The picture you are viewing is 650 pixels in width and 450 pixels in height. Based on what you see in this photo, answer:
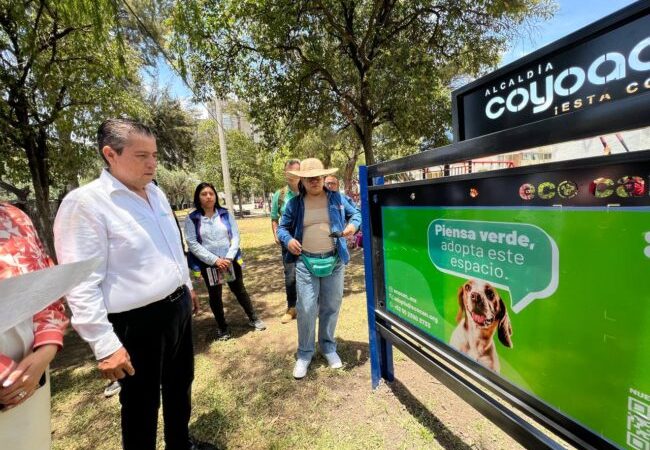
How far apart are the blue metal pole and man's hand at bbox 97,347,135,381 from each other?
5.05ft

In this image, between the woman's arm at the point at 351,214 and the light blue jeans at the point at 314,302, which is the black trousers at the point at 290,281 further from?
the woman's arm at the point at 351,214

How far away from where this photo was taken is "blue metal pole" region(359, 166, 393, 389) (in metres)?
2.45

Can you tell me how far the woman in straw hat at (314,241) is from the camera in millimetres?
2801

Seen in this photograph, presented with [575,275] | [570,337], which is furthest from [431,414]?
[575,275]

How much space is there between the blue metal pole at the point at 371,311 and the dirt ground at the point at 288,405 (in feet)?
0.48

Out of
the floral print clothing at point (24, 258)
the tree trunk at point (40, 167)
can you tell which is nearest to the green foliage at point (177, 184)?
the tree trunk at point (40, 167)

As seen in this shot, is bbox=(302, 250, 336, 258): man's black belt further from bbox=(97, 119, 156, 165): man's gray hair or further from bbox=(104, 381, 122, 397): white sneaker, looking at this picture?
bbox=(104, 381, 122, 397): white sneaker

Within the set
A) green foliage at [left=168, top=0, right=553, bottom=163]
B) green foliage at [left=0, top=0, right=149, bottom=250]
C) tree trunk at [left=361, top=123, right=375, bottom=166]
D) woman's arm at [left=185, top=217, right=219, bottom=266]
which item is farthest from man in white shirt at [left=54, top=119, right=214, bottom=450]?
tree trunk at [left=361, top=123, right=375, bottom=166]

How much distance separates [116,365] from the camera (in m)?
1.54

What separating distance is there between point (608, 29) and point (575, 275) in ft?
2.85

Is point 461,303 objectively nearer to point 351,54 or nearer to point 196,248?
point 196,248

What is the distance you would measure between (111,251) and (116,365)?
508 millimetres

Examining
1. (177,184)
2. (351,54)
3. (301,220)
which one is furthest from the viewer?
(177,184)

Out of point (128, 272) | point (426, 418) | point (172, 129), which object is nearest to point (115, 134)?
point (128, 272)
